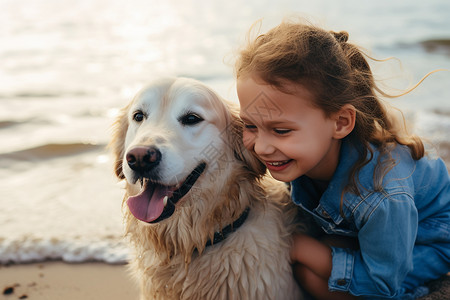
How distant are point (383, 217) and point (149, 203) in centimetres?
115

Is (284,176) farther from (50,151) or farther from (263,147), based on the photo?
(50,151)

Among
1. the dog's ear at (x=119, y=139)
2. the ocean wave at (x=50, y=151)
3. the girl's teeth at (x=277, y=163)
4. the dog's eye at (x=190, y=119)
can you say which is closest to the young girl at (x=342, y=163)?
the girl's teeth at (x=277, y=163)

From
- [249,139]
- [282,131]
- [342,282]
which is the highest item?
[282,131]

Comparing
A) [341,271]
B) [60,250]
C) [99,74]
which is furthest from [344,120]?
[99,74]

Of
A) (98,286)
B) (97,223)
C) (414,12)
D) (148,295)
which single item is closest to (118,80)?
(97,223)

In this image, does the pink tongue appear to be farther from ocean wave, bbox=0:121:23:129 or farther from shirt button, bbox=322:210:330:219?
ocean wave, bbox=0:121:23:129

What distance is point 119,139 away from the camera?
258 cm

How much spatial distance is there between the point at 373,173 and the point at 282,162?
455mm

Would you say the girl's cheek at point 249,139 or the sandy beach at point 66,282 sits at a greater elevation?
the girl's cheek at point 249,139

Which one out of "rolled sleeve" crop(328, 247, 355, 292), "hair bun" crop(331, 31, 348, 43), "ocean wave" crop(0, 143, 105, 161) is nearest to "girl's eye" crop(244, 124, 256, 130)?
"hair bun" crop(331, 31, 348, 43)

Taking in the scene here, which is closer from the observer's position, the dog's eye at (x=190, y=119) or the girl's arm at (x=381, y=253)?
the girl's arm at (x=381, y=253)

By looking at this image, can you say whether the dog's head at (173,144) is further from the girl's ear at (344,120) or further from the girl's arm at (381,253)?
the girl's arm at (381,253)

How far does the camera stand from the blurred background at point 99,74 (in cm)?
358

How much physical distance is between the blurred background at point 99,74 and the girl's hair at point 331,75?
0.66 ft
